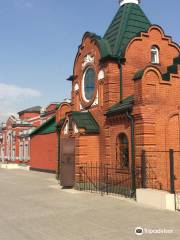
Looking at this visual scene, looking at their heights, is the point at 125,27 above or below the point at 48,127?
above

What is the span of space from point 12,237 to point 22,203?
474 cm

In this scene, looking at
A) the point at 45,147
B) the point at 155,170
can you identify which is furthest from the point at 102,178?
the point at 45,147

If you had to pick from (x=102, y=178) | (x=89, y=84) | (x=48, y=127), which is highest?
(x=89, y=84)

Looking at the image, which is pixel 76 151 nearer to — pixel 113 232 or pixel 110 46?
pixel 110 46

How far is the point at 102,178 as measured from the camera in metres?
15.7

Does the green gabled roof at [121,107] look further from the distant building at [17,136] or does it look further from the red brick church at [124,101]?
the distant building at [17,136]

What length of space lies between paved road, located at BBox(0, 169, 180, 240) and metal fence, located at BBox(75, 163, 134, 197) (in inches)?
58.6

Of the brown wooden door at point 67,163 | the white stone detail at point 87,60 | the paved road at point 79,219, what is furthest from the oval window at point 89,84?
the paved road at point 79,219

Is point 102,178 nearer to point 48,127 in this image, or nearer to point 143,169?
point 143,169

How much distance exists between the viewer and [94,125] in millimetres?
16234

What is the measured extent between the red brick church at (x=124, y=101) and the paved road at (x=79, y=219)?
8.27 ft

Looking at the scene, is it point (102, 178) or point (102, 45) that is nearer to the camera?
point (102, 178)

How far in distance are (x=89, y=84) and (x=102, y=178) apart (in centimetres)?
524

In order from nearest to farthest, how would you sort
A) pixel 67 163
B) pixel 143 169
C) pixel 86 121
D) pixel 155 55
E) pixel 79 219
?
pixel 79 219, pixel 143 169, pixel 67 163, pixel 86 121, pixel 155 55
